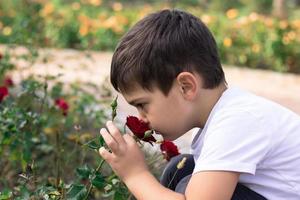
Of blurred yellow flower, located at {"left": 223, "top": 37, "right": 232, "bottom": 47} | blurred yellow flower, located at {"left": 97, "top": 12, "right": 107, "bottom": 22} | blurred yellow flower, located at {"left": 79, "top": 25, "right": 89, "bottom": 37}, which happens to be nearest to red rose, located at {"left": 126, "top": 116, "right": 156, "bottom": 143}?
blurred yellow flower, located at {"left": 223, "top": 37, "right": 232, "bottom": 47}

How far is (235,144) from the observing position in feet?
5.99

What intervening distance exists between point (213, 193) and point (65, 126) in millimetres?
1904

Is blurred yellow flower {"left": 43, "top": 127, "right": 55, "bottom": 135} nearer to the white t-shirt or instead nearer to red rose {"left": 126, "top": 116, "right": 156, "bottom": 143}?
the white t-shirt

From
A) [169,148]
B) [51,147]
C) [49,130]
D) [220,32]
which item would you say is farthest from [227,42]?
[169,148]

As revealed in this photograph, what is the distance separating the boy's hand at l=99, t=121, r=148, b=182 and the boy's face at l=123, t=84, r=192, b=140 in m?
0.09

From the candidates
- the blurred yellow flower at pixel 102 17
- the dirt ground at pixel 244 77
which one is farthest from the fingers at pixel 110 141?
the blurred yellow flower at pixel 102 17

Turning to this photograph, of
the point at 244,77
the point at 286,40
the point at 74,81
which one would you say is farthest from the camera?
the point at 286,40

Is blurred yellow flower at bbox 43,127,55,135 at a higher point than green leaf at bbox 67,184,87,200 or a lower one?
lower

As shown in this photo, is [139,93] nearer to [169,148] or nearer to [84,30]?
[169,148]

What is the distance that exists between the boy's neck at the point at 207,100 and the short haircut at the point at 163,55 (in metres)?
0.02

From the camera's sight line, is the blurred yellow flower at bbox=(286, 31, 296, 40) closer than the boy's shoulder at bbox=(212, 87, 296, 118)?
No

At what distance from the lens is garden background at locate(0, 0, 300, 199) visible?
8.57ft

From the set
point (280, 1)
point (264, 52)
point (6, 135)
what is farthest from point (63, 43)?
point (6, 135)

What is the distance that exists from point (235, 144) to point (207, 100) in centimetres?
21
